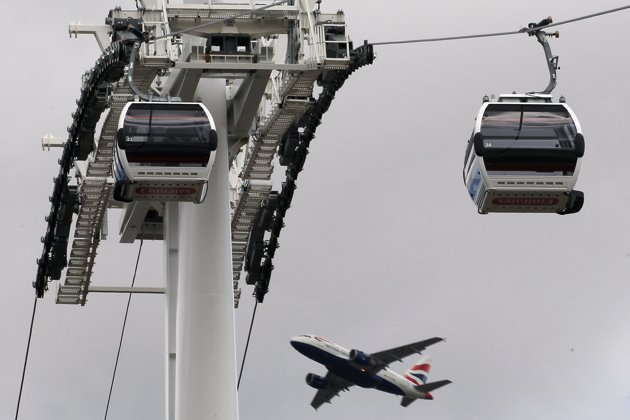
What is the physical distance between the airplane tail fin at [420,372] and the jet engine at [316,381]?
1252 centimetres

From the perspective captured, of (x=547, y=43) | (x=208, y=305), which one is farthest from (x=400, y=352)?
(x=547, y=43)

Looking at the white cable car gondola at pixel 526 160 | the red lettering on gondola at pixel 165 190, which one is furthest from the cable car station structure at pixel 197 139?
the white cable car gondola at pixel 526 160

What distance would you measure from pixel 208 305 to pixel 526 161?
9664 mm

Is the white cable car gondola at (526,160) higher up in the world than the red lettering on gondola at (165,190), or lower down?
higher up

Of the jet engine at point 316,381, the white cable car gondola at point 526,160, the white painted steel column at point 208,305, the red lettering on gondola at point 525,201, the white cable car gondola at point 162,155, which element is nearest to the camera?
the white cable car gondola at point 526,160

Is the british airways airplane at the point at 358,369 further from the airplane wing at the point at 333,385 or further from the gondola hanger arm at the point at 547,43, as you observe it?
the gondola hanger arm at the point at 547,43

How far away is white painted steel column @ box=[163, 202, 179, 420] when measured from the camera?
1553 inches

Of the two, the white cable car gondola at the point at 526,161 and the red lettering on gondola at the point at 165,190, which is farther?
the red lettering on gondola at the point at 165,190

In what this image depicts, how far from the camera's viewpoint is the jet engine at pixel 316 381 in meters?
106

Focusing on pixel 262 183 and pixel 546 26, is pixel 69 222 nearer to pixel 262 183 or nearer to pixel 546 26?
pixel 262 183

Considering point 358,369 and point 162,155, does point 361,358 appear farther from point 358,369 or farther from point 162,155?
point 162,155

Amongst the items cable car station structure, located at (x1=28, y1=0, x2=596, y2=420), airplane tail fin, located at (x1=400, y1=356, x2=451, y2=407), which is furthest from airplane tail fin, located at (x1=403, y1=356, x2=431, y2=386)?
cable car station structure, located at (x1=28, y1=0, x2=596, y2=420)

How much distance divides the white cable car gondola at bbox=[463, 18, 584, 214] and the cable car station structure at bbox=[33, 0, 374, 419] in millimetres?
4087

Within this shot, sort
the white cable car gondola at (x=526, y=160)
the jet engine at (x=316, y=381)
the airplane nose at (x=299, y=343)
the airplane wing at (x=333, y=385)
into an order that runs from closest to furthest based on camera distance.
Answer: the white cable car gondola at (x=526, y=160), the airplane nose at (x=299, y=343), the airplane wing at (x=333, y=385), the jet engine at (x=316, y=381)
